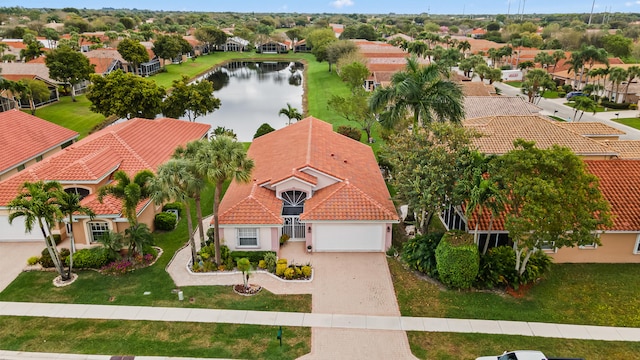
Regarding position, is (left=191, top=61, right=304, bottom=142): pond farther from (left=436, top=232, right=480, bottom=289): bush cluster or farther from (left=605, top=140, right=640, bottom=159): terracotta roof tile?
(left=605, top=140, right=640, bottom=159): terracotta roof tile

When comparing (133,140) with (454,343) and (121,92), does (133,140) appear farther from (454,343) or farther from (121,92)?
(454,343)

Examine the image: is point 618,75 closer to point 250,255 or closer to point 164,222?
point 250,255

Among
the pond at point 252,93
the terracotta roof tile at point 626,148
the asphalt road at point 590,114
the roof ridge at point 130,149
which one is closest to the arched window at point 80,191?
the roof ridge at point 130,149

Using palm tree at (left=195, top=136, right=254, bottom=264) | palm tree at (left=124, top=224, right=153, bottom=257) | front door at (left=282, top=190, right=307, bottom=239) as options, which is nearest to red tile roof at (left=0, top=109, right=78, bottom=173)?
palm tree at (left=124, top=224, right=153, bottom=257)

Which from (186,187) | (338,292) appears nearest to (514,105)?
(338,292)

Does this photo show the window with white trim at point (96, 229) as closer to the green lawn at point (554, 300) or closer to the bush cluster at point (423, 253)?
the green lawn at point (554, 300)
